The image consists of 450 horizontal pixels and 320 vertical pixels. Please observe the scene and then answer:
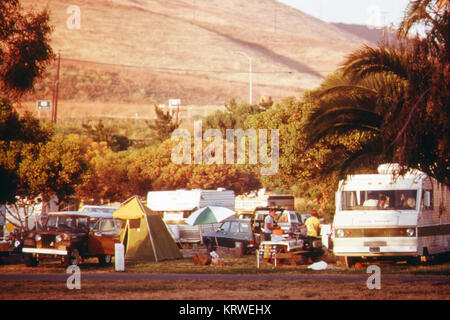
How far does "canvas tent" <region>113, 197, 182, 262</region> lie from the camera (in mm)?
28703

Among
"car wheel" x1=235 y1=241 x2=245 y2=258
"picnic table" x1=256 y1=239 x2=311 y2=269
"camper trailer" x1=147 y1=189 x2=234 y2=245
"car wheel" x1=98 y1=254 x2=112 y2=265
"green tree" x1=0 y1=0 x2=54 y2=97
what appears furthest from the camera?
"camper trailer" x1=147 y1=189 x2=234 y2=245

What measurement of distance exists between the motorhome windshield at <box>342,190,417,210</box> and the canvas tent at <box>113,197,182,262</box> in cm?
798

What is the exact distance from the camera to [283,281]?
17844 mm

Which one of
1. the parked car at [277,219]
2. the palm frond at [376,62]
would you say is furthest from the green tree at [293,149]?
the palm frond at [376,62]

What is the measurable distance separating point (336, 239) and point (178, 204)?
18.9 metres

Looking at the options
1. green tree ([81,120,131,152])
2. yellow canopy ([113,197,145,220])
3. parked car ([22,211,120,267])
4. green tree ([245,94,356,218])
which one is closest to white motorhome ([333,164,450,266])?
parked car ([22,211,120,267])

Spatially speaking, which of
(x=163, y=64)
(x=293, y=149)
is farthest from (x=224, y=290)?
(x=163, y=64)

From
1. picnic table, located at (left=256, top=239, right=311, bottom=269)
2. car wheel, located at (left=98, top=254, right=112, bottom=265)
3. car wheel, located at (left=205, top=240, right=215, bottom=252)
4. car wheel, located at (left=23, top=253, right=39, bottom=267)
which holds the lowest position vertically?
car wheel, located at (left=205, top=240, right=215, bottom=252)

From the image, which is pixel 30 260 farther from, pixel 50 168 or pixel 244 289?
pixel 50 168

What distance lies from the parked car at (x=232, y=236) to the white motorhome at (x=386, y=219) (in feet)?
23.9

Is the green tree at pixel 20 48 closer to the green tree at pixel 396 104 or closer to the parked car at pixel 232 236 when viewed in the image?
the green tree at pixel 396 104

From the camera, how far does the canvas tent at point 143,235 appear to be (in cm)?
2870

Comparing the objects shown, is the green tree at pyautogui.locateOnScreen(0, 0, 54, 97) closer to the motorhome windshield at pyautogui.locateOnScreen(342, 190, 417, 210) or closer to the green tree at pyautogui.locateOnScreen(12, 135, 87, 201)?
the motorhome windshield at pyautogui.locateOnScreen(342, 190, 417, 210)

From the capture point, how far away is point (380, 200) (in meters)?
23.1
